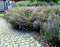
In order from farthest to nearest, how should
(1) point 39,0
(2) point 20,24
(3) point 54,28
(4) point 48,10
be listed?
(1) point 39,0 < (4) point 48,10 < (2) point 20,24 < (3) point 54,28

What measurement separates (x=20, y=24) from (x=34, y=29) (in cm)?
70

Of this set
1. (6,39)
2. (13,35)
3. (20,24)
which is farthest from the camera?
(20,24)

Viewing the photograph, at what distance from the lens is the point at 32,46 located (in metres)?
4.98

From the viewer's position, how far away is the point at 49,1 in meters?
13.1

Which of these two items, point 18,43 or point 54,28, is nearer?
point 54,28

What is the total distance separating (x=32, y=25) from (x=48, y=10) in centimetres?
130

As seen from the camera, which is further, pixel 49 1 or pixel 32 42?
pixel 49 1

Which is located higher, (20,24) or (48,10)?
(48,10)

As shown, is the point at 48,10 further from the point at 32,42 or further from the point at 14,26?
the point at 32,42

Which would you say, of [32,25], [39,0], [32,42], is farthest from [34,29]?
[39,0]

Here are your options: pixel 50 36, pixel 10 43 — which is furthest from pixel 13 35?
pixel 50 36

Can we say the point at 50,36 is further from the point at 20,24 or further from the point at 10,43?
the point at 20,24

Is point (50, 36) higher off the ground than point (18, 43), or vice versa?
point (50, 36)

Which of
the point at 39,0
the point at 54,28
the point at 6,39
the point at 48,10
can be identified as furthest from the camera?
A: the point at 39,0
